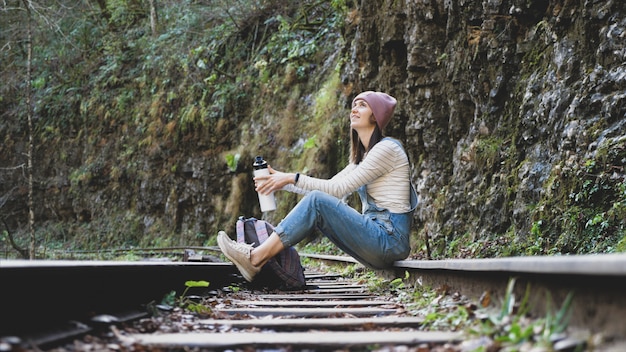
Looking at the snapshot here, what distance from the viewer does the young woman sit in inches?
180

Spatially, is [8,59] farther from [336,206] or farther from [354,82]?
[336,206]

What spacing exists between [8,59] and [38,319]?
1153 inches

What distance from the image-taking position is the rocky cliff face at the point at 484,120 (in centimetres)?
608

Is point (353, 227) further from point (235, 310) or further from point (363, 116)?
point (235, 310)

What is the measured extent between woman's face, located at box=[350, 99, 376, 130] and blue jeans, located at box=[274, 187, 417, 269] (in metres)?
0.52

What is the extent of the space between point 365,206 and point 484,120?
390 cm

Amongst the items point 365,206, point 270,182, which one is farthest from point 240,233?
point 365,206

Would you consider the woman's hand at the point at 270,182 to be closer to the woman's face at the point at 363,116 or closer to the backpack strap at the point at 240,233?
the backpack strap at the point at 240,233

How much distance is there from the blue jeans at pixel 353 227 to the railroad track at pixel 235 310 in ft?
2.37

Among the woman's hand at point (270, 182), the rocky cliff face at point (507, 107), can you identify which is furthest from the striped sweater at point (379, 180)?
the rocky cliff face at point (507, 107)

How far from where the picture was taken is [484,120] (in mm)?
8406

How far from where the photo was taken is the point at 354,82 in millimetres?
12180

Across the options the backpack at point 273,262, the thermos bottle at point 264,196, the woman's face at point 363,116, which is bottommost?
the backpack at point 273,262

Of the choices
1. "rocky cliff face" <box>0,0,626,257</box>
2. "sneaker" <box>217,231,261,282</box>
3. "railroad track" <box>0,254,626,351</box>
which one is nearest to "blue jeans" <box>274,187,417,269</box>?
"sneaker" <box>217,231,261,282</box>
